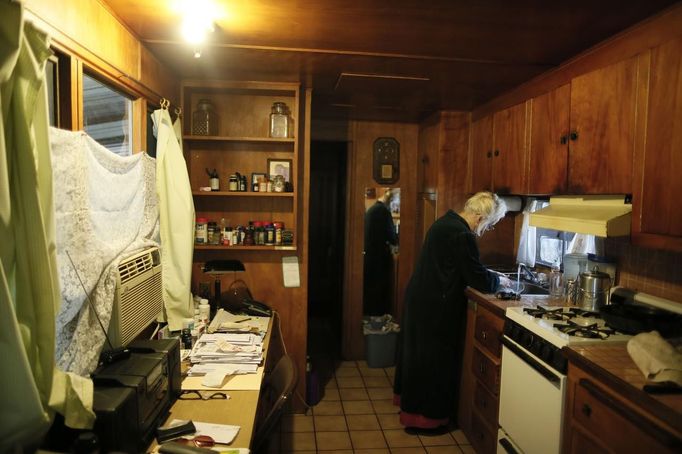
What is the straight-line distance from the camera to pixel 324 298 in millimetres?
5516

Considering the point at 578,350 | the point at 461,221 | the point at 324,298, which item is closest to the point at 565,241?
the point at 461,221

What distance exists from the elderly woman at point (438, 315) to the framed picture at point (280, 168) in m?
1.07

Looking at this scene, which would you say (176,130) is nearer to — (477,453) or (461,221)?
(461,221)

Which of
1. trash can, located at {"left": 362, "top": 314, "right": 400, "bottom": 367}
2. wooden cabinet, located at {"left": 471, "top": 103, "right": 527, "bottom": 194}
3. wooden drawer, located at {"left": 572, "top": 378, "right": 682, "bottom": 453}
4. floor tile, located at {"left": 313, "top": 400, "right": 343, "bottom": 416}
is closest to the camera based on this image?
wooden drawer, located at {"left": 572, "top": 378, "right": 682, "bottom": 453}

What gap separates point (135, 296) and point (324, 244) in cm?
341

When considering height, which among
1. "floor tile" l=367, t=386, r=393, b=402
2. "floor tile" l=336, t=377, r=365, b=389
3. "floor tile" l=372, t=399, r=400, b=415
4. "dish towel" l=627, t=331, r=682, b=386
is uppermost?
"dish towel" l=627, t=331, r=682, b=386

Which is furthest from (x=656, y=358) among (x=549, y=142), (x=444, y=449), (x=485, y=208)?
(x=444, y=449)

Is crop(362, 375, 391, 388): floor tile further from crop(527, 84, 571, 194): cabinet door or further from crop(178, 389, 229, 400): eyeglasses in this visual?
crop(178, 389, 229, 400): eyeglasses

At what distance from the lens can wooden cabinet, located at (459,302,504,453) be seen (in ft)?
8.38

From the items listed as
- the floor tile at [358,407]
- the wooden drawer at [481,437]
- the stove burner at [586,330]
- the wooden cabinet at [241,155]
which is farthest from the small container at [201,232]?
the stove burner at [586,330]

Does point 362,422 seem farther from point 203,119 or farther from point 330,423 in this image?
point 203,119

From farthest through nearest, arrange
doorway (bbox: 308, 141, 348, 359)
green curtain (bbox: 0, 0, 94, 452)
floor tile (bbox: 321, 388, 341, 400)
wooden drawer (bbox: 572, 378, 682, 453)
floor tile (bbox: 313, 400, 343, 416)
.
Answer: doorway (bbox: 308, 141, 348, 359)
floor tile (bbox: 321, 388, 341, 400)
floor tile (bbox: 313, 400, 343, 416)
wooden drawer (bbox: 572, 378, 682, 453)
green curtain (bbox: 0, 0, 94, 452)

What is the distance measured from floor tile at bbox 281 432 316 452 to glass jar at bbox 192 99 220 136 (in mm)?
2024

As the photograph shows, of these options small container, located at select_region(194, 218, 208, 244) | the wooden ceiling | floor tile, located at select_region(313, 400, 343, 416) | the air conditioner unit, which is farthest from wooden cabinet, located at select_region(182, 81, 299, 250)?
floor tile, located at select_region(313, 400, 343, 416)
